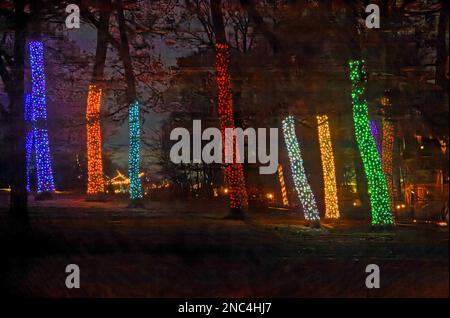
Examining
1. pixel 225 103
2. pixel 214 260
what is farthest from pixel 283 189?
pixel 214 260

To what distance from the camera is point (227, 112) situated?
18422 mm

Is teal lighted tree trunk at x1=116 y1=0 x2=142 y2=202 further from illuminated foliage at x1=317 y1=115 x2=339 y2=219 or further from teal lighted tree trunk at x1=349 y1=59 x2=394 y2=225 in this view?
teal lighted tree trunk at x1=349 y1=59 x2=394 y2=225

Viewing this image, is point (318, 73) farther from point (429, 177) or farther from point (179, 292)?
point (179, 292)

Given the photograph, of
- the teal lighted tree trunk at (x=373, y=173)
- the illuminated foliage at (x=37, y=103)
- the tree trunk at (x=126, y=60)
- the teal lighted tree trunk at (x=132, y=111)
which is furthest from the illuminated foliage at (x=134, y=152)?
the teal lighted tree trunk at (x=373, y=173)

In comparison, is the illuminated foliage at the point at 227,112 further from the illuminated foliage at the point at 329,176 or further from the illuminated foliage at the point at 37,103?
the illuminated foliage at the point at 37,103

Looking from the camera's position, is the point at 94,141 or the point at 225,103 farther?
the point at 94,141

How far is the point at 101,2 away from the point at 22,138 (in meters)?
3.50

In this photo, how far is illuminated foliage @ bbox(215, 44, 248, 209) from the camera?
17.0 metres

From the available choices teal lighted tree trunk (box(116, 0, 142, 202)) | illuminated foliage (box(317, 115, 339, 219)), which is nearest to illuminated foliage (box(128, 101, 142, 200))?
teal lighted tree trunk (box(116, 0, 142, 202))

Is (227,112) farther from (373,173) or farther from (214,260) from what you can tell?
(214,260)

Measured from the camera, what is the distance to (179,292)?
32.9 feet

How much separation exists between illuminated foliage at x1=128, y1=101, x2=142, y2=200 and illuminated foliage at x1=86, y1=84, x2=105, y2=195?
105 centimetres

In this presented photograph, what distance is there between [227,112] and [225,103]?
396mm

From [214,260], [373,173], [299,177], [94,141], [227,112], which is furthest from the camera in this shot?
[94,141]
